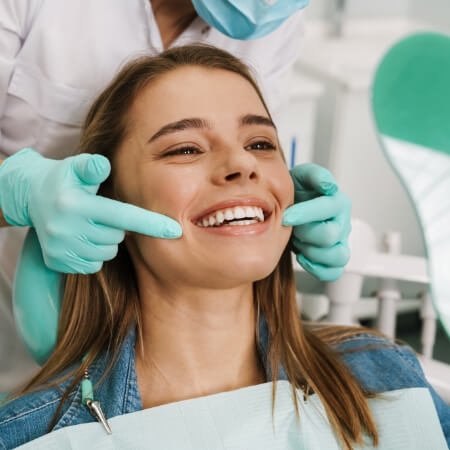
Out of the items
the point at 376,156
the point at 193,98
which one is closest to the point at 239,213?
the point at 193,98

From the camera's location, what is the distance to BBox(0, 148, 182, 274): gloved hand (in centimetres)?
104

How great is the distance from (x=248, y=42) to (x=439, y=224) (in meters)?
0.64

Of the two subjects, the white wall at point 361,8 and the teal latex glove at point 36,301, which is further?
the white wall at point 361,8

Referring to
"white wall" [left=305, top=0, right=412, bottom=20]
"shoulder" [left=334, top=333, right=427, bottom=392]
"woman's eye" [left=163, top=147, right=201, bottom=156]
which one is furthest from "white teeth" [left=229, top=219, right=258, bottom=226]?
"white wall" [left=305, top=0, right=412, bottom=20]

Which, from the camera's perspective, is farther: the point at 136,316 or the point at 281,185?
the point at 136,316

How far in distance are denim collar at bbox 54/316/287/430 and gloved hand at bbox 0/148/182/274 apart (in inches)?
7.6

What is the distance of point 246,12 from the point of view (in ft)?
4.17

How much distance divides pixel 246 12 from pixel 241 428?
788 mm

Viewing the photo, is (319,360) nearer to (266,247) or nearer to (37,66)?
(266,247)

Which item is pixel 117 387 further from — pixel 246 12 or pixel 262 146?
pixel 246 12

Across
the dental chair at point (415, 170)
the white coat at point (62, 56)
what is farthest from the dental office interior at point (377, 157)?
the white coat at point (62, 56)

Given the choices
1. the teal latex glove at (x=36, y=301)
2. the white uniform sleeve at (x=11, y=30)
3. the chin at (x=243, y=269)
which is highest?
the white uniform sleeve at (x=11, y=30)

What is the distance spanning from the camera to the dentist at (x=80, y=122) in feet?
3.53

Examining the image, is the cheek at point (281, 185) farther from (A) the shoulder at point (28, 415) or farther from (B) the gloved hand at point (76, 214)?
(A) the shoulder at point (28, 415)
